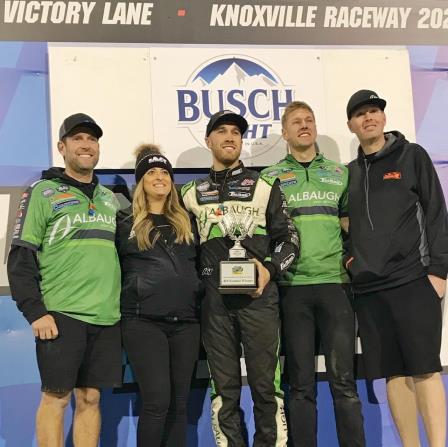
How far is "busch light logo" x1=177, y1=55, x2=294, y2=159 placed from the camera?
354cm

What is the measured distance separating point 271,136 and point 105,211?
3.92ft

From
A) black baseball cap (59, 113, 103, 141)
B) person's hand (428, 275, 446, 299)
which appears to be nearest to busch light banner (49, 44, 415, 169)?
black baseball cap (59, 113, 103, 141)

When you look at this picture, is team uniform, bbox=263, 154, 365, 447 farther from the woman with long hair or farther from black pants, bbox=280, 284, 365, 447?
the woman with long hair

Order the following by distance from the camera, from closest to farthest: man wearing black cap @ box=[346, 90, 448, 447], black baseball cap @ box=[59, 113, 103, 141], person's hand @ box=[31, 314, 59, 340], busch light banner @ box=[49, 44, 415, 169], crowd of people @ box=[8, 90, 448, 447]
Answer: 1. person's hand @ box=[31, 314, 59, 340]
2. crowd of people @ box=[8, 90, 448, 447]
3. man wearing black cap @ box=[346, 90, 448, 447]
4. black baseball cap @ box=[59, 113, 103, 141]
5. busch light banner @ box=[49, 44, 415, 169]

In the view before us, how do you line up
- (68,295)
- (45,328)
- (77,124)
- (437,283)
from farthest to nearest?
(77,124) < (437,283) < (68,295) < (45,328)

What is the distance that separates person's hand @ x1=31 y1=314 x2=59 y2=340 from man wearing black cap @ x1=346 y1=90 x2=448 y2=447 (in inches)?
57.6

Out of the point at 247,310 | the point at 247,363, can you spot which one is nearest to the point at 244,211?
the point at 247,310

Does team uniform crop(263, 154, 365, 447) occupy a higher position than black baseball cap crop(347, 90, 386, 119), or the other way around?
black baseball cap crop(347, 90, 386, 119)

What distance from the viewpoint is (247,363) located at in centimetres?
281

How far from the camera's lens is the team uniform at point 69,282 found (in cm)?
266

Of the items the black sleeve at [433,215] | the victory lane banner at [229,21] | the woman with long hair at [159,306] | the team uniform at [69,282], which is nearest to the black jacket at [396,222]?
the black sleeve at [433,215]

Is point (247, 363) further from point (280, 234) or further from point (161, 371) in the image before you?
point (280, 234)

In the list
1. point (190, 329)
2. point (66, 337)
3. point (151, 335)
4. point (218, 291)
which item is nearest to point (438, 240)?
point (218, 291)

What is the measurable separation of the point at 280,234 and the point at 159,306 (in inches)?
27.2
